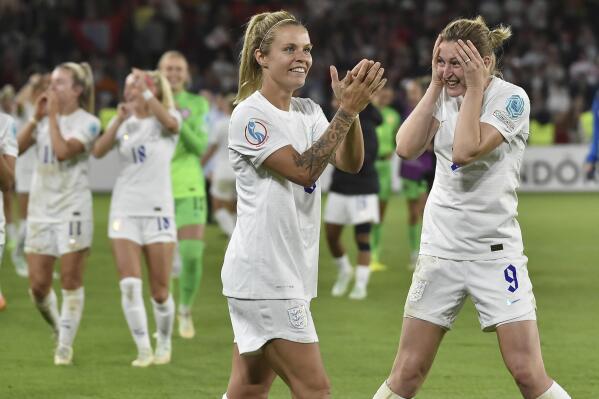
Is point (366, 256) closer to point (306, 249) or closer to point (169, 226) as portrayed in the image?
point (169, 226)

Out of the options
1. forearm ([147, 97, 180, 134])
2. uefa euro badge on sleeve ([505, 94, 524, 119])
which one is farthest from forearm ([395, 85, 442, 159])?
forearm ([147, 97, 180, 134])

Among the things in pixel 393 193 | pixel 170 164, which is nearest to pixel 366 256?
pixel 170 164

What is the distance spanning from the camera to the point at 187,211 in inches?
376

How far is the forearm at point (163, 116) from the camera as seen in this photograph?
847 centimetres

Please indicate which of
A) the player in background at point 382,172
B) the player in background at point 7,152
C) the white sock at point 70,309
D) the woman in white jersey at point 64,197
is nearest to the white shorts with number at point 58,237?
the woman in white jersey at point 64,197

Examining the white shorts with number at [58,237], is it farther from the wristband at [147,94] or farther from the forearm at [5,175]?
the forearm at [5,175]

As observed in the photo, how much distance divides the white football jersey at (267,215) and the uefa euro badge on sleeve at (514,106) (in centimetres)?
107

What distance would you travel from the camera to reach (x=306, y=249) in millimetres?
4867

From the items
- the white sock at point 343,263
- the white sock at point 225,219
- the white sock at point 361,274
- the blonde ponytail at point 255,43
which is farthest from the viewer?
A: the white sock at point 225,219

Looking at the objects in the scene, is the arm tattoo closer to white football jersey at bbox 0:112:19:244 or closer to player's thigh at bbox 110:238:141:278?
white football jersey at bbox 0:112:19:244

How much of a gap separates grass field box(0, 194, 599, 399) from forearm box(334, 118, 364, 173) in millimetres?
2863

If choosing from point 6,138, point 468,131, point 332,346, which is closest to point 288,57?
point 468,131

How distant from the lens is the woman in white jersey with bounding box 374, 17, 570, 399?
534cm

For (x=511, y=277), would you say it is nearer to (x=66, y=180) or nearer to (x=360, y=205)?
(x=66, y=180)
